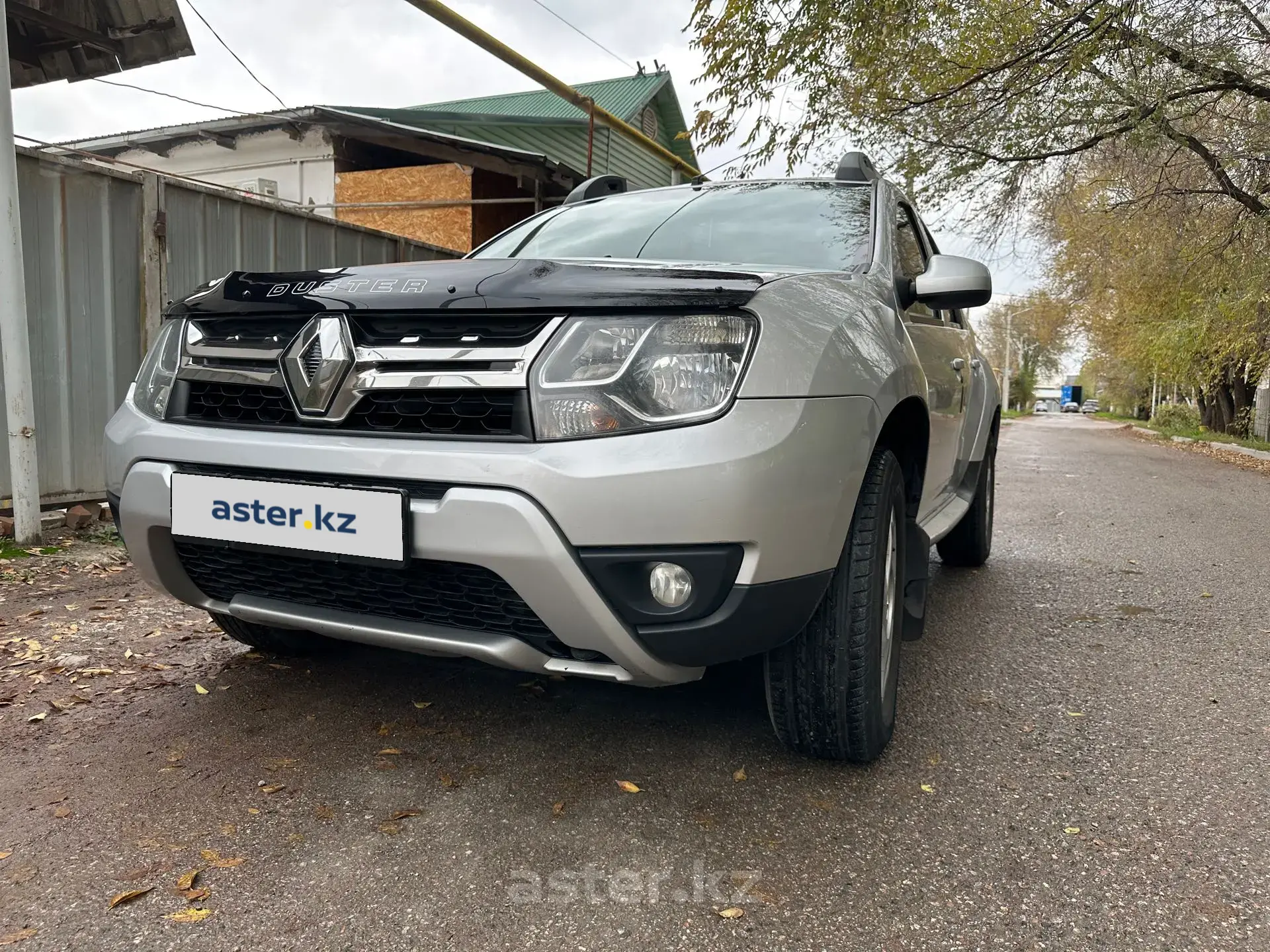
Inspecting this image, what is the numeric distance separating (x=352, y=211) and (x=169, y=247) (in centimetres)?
818

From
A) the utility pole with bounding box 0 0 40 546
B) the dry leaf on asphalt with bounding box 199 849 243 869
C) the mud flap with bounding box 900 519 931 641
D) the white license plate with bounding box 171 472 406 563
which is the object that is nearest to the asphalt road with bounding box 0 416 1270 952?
the dry leaf on asphalt with bounding box 199 849 243 869

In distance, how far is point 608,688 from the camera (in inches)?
104

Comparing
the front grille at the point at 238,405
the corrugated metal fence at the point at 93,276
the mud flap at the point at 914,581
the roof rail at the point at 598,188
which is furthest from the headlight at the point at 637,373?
the corrugated metal fence at the point at 93,276

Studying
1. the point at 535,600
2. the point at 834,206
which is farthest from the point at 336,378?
the point at 834,206

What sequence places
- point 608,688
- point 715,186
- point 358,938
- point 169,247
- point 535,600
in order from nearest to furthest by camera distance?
point 358,938 < point 535,600 < point 608,688 < point 715,186 < point 169,247

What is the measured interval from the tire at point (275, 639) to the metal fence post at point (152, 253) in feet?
10.4

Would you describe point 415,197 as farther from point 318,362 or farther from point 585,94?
point 318,362

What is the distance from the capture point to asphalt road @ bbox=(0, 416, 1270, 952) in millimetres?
1588

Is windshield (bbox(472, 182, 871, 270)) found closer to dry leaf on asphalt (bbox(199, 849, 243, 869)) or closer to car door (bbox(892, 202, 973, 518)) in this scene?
car door (bbox(892, 202, 973, 518))

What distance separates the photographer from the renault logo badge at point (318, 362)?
1918 mm

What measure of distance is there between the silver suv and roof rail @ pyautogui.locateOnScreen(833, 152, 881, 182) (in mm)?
1057

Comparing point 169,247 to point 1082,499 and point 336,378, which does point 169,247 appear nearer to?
point 336,378

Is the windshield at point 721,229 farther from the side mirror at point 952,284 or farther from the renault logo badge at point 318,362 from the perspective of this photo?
the renault logo badge at point 318,362

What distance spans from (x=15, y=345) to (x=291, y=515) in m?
3.22
